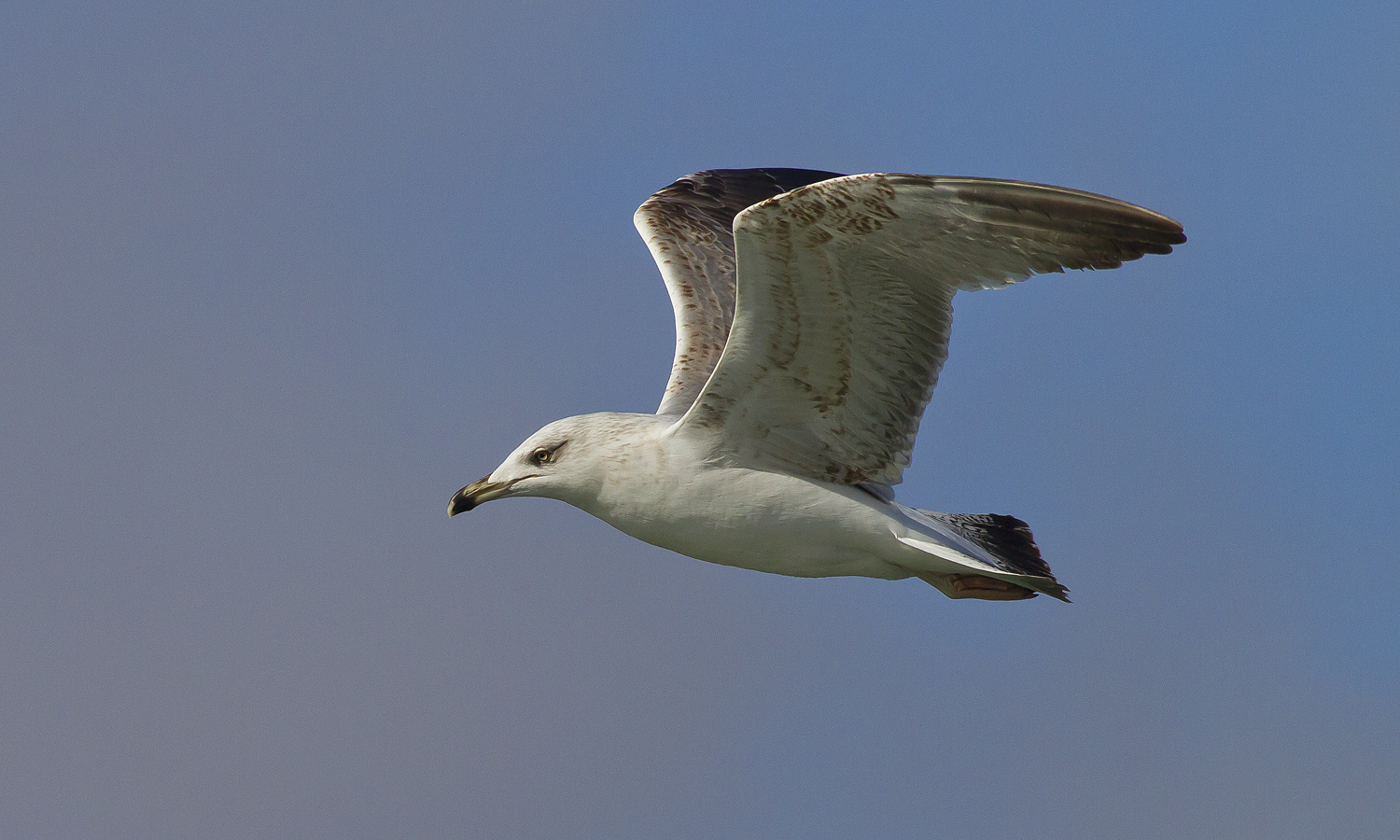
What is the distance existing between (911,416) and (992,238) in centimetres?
166

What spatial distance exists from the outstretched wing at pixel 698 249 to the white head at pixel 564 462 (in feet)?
2.52

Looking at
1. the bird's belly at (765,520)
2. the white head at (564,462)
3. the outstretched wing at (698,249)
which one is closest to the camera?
the bird's belly at (765,520)

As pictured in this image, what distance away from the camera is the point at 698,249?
1265 centimetres

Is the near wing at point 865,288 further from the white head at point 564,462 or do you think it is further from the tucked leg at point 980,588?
the tucked leg at point 980,588

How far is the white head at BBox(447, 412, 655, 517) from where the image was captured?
10039 millimetres

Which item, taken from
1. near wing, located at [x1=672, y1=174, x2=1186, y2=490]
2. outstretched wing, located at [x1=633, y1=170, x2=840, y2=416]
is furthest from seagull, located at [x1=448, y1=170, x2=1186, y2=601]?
outstretched wing, located at [x1=633, y1=170, x2=840, y2=416]

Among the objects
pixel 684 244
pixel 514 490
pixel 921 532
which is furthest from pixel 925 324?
pixel 684 244

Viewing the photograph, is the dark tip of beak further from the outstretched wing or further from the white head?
the outstretched wing

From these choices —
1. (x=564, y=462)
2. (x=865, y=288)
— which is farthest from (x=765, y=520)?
(x=865, y=288)

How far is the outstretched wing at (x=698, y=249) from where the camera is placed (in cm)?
1151

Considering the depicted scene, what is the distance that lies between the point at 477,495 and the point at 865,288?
117 inches

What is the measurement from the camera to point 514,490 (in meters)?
10.4

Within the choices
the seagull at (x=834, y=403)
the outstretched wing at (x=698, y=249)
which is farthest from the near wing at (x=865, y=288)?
the outstretched wing at (x=698, y=249)

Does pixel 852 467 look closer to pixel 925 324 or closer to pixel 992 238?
pixel 925 324
